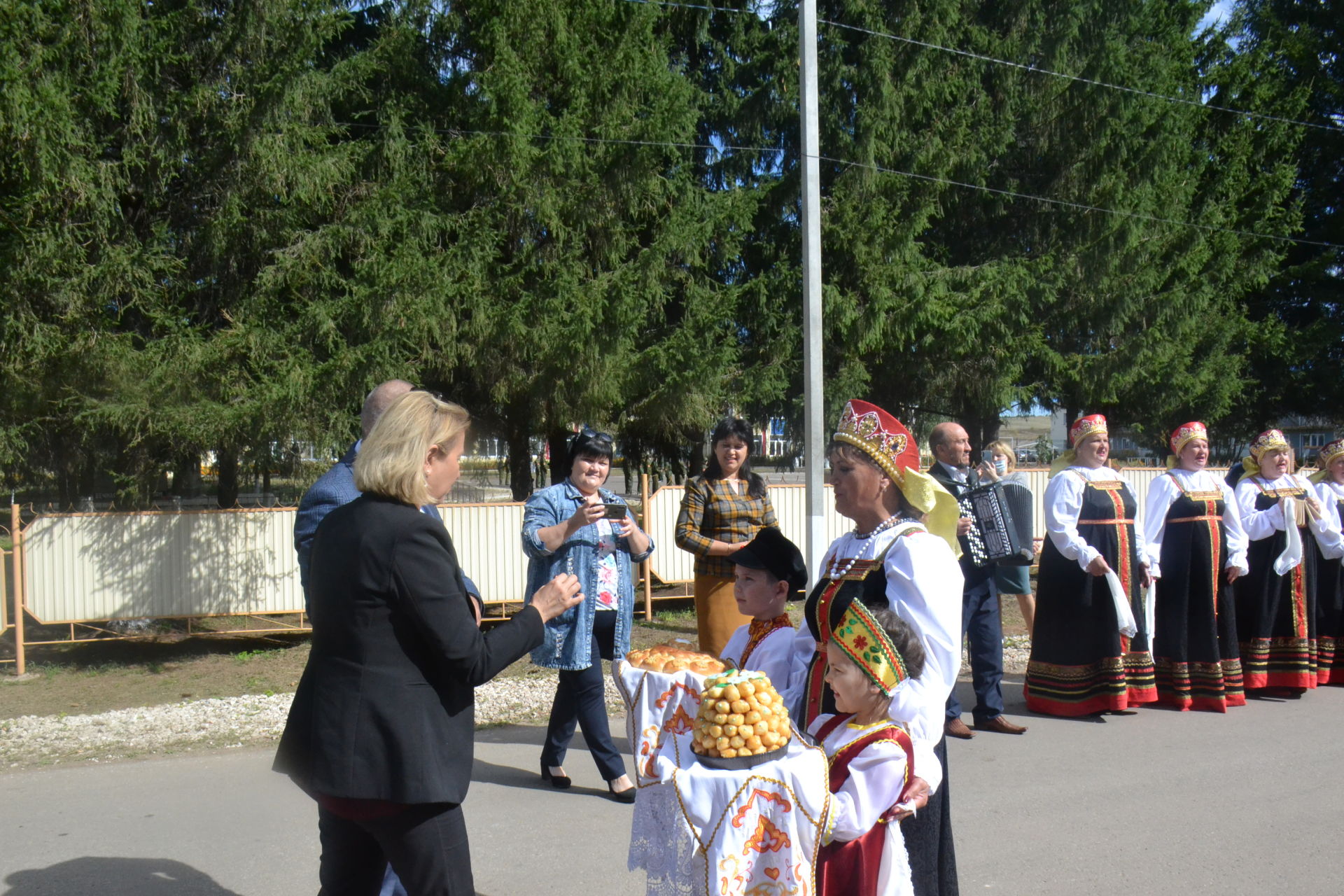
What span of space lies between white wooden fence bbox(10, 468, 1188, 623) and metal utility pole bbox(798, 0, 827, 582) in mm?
2794

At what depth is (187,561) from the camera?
28.6 feet

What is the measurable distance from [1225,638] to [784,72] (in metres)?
8.45

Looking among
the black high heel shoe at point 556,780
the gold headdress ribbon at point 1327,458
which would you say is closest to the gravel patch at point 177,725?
the black high heel shoe at point 556,780

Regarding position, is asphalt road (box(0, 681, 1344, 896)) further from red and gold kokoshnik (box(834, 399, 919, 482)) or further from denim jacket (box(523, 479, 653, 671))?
red and gold kokoshnik (box(834, 399, 919, 482))

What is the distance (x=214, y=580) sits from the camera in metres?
8.81

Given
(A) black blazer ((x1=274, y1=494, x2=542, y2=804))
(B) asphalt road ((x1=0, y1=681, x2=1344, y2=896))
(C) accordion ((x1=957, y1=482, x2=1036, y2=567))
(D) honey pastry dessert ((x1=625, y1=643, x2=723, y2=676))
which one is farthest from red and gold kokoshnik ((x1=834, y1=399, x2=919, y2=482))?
(C) accordion ((x1=957, y1=482, x2=1036, y2=567))

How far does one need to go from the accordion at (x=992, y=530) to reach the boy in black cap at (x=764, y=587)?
113 inches

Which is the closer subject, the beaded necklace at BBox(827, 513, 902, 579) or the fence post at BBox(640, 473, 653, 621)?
the beaded necklace at BBox(827, 513, 902, 579)

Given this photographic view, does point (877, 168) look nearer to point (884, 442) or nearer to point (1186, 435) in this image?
point (1186, 435)

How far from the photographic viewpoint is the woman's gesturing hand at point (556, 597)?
9.00ft

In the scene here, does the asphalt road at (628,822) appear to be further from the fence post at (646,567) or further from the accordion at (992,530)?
the fence post at (646,567)

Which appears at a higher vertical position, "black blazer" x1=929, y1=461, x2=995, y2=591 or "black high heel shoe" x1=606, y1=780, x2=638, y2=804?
"black blazer" x1=929, y1=461, x2=995, y2=591

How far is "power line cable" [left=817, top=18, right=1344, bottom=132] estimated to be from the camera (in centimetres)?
1251

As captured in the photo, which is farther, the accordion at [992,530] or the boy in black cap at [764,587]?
the accordion at [992,530]
